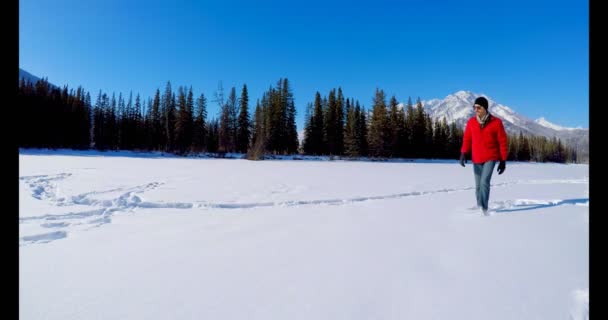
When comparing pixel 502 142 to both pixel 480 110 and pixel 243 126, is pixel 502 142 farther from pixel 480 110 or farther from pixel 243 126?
pixel 243 126

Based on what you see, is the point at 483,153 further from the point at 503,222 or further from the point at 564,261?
the point at 564,261

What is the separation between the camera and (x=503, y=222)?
2.98 m

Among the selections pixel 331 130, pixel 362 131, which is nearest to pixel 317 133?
pixel 331 130

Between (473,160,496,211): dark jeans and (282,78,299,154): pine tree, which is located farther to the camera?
(282,78,299,154): pine tree

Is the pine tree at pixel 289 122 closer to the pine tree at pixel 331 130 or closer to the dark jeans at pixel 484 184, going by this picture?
the pine tree at pixel 331 130

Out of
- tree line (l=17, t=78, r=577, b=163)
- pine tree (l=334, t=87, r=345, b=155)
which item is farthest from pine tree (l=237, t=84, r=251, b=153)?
pine tree (l=334, t=87, r=345, b=155)

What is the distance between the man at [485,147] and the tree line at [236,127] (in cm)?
3258

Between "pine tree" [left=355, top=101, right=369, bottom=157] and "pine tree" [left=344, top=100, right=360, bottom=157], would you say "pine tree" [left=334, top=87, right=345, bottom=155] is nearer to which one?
"pine tree" [left=344, top=100, right=360, bottom=157]

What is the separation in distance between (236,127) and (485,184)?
38912 mm

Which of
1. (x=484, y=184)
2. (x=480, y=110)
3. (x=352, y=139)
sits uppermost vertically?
(x=352, y=139)

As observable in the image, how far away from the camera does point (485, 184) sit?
11.7 feet

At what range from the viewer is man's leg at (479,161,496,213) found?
352 centimetres

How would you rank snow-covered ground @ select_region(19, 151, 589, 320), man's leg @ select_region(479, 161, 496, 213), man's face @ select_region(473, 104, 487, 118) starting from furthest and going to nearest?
man's face @ select_region(473, 104, 487, 118) → man's leg @ select_region(479, 161, 496, 213) → snow-covered ground @ select_region(19, 151, 589, 320)
